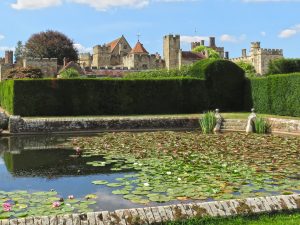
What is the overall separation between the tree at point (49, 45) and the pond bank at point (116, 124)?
1818 inches

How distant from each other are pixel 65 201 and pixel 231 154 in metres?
5.46

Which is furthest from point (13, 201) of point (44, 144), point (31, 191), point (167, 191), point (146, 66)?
point (146, 66)

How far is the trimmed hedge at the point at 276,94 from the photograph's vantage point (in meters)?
20.3

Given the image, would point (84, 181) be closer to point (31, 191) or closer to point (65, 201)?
point (31, 191)

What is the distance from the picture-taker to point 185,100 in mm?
24969

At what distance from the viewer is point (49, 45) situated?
206 ft

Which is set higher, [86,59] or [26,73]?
[86,59]

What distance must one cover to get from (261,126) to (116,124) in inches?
233

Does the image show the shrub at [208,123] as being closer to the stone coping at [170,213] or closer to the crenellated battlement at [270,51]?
the stone coping at [170,213]

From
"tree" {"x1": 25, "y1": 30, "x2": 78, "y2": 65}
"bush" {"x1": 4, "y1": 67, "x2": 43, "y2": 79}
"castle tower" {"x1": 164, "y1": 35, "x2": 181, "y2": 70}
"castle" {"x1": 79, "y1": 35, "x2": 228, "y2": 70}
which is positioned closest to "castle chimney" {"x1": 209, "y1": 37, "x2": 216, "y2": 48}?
"castle" {"x1": 79, "y1": 35, "x2": 228, "y2": 70}

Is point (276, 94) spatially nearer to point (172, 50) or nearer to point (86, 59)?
point (172, 50)

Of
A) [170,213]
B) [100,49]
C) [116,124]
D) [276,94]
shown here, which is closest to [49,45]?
[100,49]

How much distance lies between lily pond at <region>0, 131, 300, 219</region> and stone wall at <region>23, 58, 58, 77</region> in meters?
41.9

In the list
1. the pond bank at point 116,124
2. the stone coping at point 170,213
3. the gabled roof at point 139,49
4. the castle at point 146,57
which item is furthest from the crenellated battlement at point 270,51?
the stone coping at point 170,213
